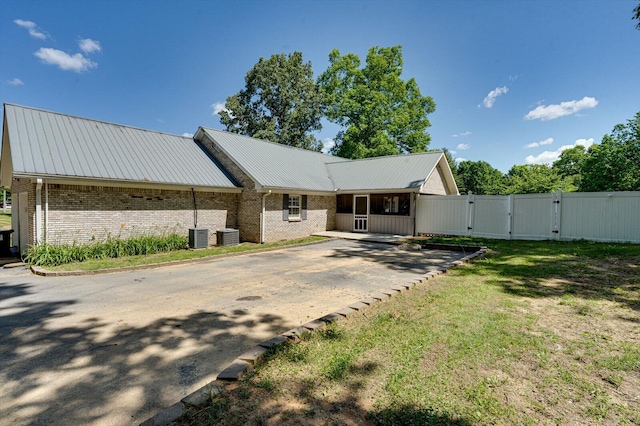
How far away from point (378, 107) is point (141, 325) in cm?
2978

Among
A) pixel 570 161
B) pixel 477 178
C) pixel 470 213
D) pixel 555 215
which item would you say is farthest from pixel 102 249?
pixel 570 161

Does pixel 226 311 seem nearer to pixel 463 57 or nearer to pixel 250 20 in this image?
pixel 250 20

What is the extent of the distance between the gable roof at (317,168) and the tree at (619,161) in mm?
15397

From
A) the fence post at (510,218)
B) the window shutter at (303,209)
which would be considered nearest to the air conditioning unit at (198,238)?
the window shutter at (303,209)

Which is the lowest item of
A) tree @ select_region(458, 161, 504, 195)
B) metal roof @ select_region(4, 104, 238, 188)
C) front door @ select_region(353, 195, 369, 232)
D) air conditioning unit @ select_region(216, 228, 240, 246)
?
air conditioning unit @ select_region(216, 228, 240, 246)

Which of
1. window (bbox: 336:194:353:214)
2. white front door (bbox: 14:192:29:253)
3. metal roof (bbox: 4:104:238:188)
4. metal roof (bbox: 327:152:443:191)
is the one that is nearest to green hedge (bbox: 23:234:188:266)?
white front door (bbox: 14:192:29:253)

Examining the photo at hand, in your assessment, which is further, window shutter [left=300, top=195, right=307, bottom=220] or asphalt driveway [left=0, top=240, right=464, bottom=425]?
window shutter [left=300, top=195, right=307, bottom=220]

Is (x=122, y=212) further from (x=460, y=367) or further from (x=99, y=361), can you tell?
(x=460, y=367)

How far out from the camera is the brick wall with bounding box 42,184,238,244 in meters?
10.0

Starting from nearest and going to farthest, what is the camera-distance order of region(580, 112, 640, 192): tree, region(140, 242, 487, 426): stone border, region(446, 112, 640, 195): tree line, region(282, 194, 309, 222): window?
region(140, 242, 487, 426): stone border
region(282, 194, 309, 222): window
region(580, 112, 640, 192): tree
region(446, 112, 640, 195): tree line

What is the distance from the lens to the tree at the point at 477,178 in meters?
43.7

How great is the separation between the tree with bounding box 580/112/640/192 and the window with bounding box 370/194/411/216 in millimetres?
20570

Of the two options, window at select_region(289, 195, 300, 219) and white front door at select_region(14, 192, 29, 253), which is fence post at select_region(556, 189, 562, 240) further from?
white front door at select_region(14, 192, 29, 253)

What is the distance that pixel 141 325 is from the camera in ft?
15.4
